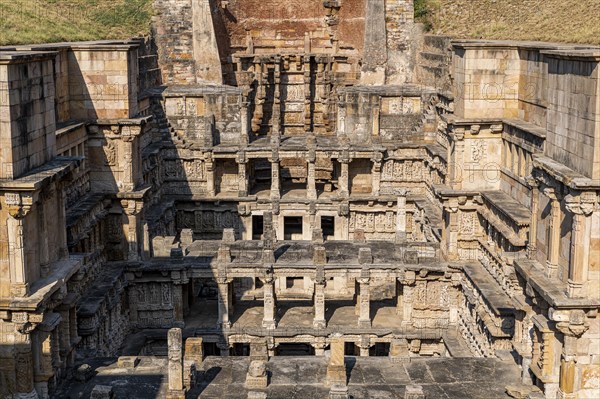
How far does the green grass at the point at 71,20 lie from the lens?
122ft

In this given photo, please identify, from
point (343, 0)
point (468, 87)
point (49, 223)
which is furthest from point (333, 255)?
point (343, 0)

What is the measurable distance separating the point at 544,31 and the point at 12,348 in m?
26.3

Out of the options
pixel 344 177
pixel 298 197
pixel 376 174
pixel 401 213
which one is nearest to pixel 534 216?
pixel 401 213

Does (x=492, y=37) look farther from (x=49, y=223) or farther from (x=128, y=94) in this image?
(x=49, y=223)

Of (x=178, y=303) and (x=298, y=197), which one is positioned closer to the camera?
(x=178, y=303)

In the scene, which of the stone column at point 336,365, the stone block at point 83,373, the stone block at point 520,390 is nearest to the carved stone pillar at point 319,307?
the stone column at point 336,365

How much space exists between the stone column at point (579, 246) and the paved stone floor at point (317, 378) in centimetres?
435

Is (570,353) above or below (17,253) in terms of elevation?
below

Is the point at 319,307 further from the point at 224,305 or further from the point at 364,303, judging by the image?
the point at 224,305

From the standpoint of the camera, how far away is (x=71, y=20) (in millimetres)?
43562

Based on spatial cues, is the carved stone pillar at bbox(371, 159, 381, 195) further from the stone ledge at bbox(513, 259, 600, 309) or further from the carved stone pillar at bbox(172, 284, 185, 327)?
the stone ledge at bbox(513, 259, 600, 309)

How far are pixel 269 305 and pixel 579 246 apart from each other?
1353 centimetres

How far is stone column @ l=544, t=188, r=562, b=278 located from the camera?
17.9m

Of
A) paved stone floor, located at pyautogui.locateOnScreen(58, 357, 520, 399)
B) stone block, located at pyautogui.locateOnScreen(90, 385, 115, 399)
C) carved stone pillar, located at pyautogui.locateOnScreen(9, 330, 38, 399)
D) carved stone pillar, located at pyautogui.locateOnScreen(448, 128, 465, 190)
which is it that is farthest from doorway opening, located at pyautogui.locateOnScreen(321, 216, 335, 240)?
carved stone pillar, located at pyautogui.locateOnScreen(9, 330, 38, 399)
